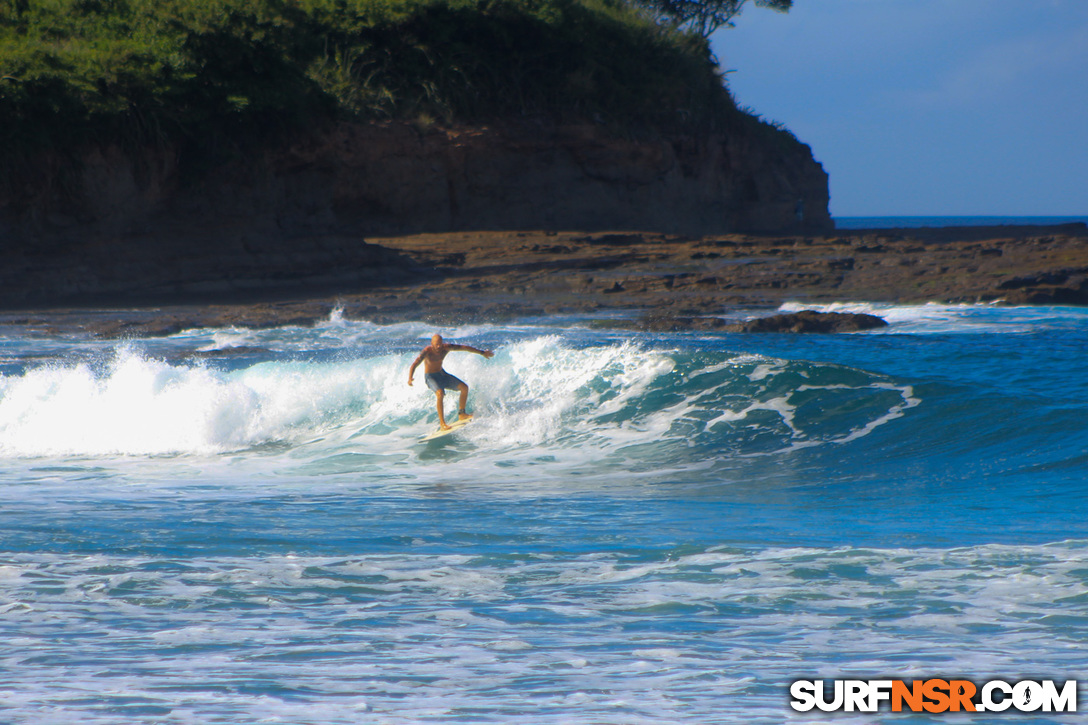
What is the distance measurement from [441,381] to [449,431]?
1.98ft

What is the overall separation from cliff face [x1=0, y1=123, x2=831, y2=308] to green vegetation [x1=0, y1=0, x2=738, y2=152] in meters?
0.90

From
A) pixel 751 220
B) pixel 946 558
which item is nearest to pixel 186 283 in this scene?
pixel 946 558

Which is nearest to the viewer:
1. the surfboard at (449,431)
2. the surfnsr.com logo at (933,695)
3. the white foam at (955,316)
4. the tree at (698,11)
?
the surfnsr.com logo at (933,695)

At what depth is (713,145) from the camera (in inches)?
1452

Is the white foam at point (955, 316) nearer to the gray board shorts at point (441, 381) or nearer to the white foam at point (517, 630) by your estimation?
the gray board shorts at point (441, 381)

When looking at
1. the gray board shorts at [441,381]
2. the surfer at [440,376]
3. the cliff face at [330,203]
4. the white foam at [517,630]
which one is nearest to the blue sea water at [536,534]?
the white foam at [517,630]

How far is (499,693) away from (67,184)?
22.5 m

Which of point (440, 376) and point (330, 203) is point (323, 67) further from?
point (440, 376)

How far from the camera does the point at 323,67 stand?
97.6 feet

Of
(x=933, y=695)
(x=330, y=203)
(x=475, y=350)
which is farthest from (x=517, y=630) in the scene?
(x=330, y=203)

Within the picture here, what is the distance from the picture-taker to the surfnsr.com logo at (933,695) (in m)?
3.72

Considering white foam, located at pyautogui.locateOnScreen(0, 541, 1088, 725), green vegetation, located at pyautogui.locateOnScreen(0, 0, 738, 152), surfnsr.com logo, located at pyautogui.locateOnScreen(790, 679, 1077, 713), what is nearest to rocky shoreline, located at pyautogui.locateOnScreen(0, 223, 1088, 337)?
green vegetation, located at pyautogui.locateOnScreen(0, 0, 738, 152)

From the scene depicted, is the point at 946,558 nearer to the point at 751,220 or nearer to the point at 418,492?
the point at 418,492

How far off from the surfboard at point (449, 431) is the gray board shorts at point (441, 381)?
410mm
